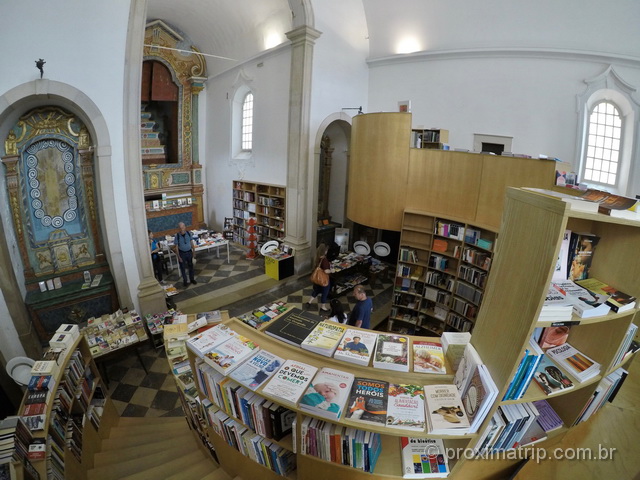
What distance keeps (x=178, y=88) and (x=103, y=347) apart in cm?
871

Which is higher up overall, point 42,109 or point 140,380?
point 42,109

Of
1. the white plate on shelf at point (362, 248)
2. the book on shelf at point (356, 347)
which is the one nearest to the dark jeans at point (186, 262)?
the white plate on shelf at point (362, 248)

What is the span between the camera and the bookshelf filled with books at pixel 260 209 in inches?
336

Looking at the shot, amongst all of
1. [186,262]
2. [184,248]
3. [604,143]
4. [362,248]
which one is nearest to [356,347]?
[184,248]

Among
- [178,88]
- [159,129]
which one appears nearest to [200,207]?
[159,129]

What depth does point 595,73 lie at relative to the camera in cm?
605

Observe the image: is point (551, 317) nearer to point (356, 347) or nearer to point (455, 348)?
point (455, 348)

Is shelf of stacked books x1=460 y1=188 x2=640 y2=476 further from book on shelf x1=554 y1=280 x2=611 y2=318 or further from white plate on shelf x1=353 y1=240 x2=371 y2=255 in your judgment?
white plate on shelf x1=353 y1=240 x2=371 y2=255

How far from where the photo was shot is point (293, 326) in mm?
2262

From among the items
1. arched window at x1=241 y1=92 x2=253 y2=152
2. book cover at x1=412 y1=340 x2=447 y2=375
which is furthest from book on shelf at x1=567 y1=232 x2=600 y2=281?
arched window at x1=241 y1=92 x2=253 y2=152

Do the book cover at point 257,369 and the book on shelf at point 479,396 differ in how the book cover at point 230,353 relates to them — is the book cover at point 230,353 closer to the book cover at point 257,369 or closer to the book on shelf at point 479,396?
the book cover at point 257,369

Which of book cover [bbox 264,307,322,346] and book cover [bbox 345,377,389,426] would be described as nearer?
book cover [bbox 345,377,389,426]

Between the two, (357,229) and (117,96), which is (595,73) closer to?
(357,229)

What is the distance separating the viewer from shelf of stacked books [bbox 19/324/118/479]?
6.95 ft
